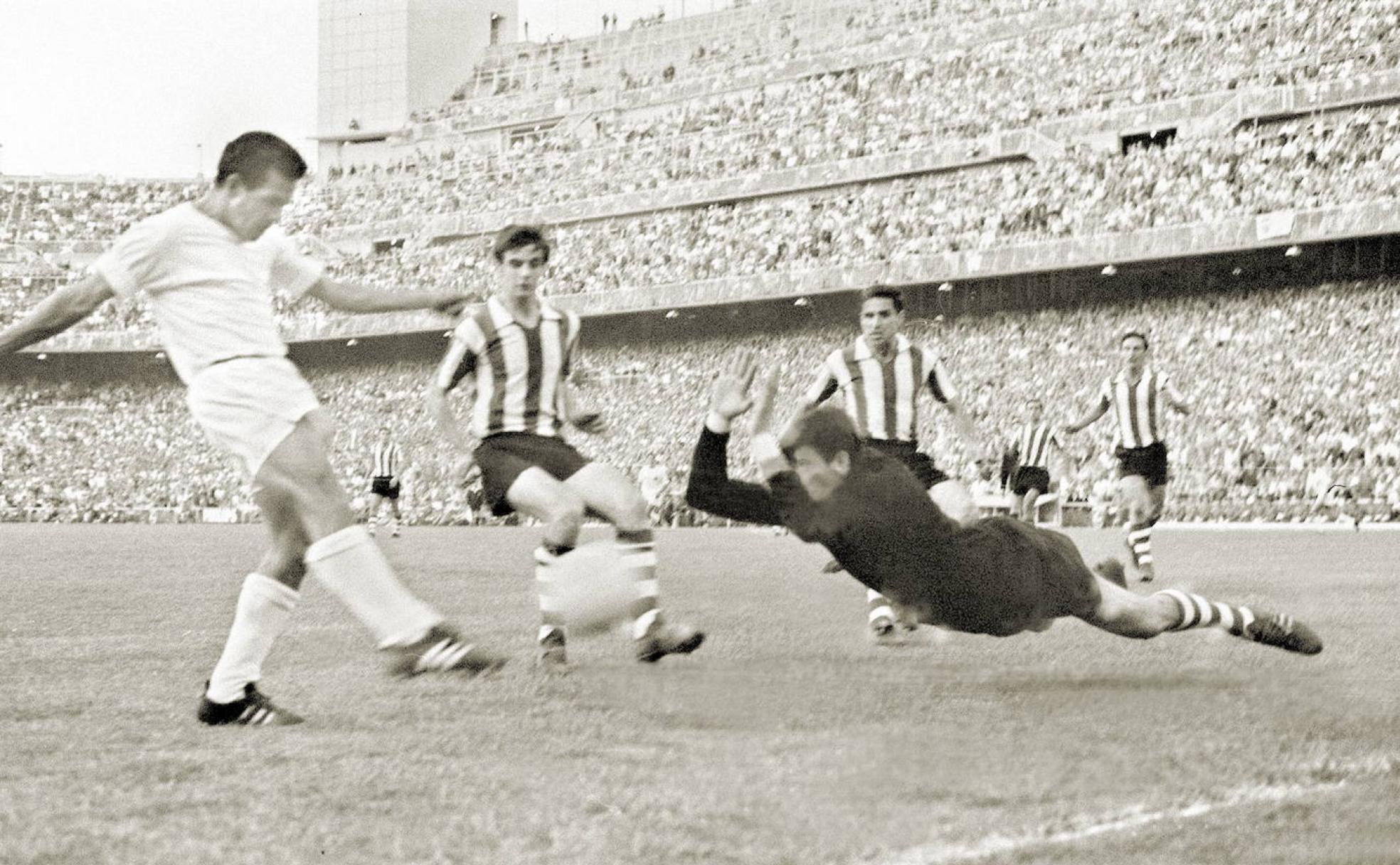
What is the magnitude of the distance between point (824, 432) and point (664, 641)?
1791mm

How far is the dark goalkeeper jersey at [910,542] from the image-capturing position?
5719 mm

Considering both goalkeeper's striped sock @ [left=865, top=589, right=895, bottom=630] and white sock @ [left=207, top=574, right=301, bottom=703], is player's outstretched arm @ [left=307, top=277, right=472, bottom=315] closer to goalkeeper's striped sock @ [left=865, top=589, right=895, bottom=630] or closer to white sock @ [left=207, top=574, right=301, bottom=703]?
white sock @ [left=207, top=574, right=301, bottom=703]

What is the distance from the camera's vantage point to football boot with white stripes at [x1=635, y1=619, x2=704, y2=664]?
6961mm

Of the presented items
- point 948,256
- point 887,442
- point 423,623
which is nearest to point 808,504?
point 423,623

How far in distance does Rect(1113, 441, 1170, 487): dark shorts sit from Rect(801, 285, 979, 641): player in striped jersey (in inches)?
224

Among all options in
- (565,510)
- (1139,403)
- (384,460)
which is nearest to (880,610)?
(565,510)

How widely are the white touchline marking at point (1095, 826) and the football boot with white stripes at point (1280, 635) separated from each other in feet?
7.13

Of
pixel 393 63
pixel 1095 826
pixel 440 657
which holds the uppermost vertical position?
pixel 393 63

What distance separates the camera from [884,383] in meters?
9.41

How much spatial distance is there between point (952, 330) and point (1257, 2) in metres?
10.3

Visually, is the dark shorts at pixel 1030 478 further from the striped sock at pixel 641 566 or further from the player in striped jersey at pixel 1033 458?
the striped sock at pixel 641 566

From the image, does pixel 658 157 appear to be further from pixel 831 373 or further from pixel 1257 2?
pixel 831 373

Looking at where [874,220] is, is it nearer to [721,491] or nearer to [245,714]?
[721,491]

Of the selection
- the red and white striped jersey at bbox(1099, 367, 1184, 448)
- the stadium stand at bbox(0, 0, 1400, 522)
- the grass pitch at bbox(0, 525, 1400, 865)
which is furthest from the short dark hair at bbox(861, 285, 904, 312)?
the stadium stand at bbox(0, 0, 1400, 522)
